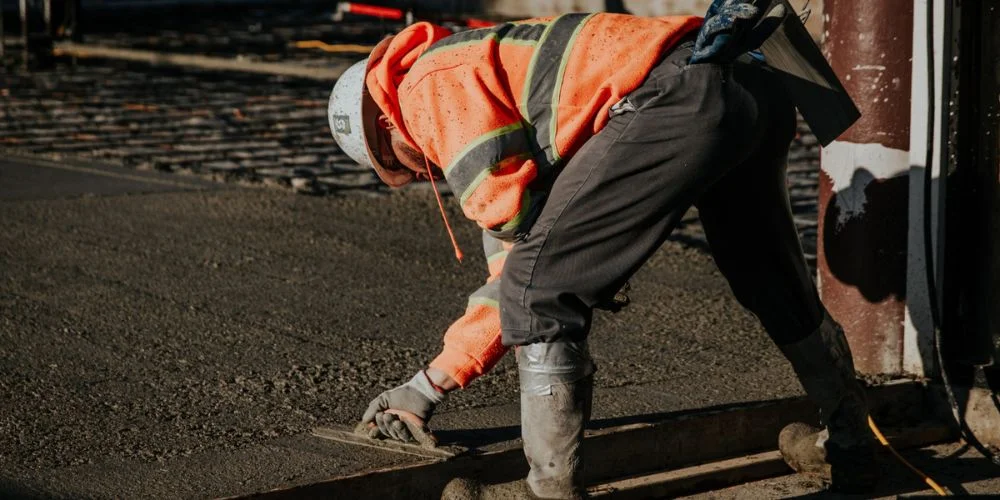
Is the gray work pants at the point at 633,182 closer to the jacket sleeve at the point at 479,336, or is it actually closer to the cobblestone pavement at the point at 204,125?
the jacket sleeve at the point at 479,336

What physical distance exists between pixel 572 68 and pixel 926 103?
1592mm

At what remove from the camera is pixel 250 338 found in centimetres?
536

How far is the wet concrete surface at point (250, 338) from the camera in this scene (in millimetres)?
4078

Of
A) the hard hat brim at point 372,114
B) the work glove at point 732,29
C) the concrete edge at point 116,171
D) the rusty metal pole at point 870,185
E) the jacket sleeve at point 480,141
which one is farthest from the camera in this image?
the concrete edge at point 116,171

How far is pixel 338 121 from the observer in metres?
3.83

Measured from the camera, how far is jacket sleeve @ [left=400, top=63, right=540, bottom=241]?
131 inches

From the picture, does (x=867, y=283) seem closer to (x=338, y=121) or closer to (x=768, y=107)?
(x=768, y=107)

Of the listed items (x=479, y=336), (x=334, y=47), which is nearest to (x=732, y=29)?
(x=479, y=336)

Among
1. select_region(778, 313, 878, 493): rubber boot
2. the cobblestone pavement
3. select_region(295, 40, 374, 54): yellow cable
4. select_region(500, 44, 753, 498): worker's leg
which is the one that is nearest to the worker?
select_region(500, 44, 753, 498): worker's leg

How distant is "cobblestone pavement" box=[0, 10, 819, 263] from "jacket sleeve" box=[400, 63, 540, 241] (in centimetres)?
361

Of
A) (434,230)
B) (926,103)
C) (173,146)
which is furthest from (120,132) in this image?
(926,103)

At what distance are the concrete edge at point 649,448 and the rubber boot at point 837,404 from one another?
0.29 meters

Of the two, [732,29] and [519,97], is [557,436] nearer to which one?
[519,97]

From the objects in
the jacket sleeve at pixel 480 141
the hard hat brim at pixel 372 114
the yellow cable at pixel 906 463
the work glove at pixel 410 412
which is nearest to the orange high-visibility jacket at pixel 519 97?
the jacket sleeve at pixel 480 141
